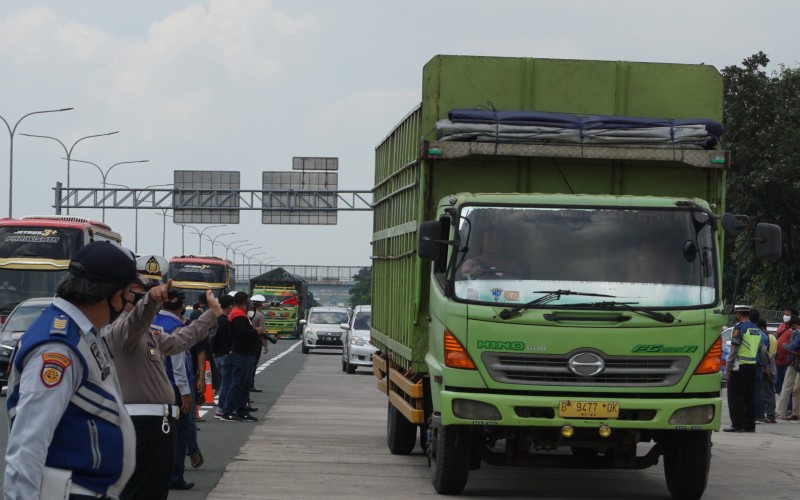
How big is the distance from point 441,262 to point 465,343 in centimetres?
83

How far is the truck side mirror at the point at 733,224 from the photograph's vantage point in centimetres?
1123

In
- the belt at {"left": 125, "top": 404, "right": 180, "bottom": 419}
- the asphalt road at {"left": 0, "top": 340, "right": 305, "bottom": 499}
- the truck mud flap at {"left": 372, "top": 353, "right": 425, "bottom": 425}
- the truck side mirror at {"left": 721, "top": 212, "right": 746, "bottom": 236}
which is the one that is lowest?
the asphalt road at {"left": 0, "top": 340, "right": 305, "bottom": 499}

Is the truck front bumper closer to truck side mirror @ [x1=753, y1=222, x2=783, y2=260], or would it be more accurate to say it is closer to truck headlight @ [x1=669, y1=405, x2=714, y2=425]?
truck headlight @ [x1=669, y1=405, x2=714, y2=425]

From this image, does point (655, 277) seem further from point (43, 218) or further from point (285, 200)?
point (285, 200)

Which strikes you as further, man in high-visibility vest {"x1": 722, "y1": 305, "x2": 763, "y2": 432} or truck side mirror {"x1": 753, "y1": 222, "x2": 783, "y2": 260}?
man in high-visibility vest {"x1": 722, "y1": 305, "x2": 763, "y2": 432}

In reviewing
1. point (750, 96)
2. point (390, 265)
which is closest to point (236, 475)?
point (390, 265)

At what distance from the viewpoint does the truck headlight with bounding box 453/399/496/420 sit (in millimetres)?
11148

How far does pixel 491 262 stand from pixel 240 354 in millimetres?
9067

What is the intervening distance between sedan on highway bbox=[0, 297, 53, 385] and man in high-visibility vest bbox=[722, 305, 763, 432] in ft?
36.8

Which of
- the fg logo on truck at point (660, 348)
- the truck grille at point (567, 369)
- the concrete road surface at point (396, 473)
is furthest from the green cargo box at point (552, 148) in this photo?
the fg logo on truck at point (660, 348)

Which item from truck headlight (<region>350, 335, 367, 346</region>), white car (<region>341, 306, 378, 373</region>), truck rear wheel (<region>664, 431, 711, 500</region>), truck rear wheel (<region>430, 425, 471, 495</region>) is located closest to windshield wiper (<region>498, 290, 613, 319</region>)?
truck rear wheel (<region>430, 425, 471, 495</region>)

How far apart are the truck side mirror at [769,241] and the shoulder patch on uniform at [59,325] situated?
24.3 feet

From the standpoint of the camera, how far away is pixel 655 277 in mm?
11266

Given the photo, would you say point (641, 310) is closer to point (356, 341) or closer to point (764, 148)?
point (356, 341)
